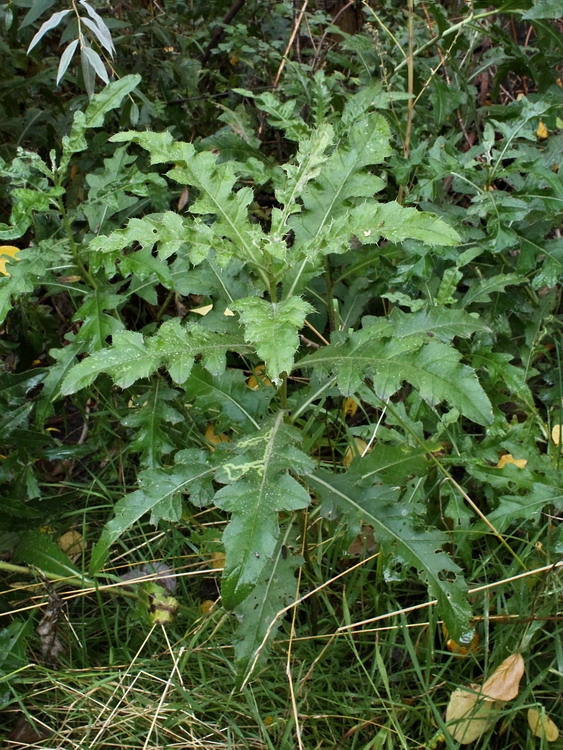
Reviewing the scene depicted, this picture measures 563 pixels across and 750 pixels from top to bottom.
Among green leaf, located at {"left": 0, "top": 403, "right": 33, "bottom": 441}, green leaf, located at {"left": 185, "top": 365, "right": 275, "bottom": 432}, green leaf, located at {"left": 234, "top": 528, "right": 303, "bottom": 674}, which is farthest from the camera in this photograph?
green leaf, located at {"left": 0, "top": 403, "right": 33, "bottom": 441}

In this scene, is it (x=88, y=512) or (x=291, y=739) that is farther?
(x=88, y=512)

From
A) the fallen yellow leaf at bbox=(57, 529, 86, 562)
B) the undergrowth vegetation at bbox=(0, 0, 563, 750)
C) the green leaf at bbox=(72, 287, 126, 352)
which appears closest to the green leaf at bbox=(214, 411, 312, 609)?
the undergrowth vegetation at bbox=(0, 0, 563, 750)

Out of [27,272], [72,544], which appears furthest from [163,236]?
[72,544]

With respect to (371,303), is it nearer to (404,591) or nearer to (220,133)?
(220,133)

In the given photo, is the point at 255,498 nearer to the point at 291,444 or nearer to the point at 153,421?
the point at 291,444

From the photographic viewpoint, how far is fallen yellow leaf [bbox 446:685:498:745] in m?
1.86

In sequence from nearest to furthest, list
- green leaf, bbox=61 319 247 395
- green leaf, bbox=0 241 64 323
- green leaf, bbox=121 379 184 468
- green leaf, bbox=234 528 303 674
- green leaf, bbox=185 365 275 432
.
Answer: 1. green leaf, bbox=61 319 247 395
2. green leaf, bbox=234 528 303 674
3. green leaf, bbox=185 365 275 432
4. green leaf, bbox=0 241 64 323
5. green leaf, bbox=121 379 184 468

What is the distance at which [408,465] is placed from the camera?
6.52 feet

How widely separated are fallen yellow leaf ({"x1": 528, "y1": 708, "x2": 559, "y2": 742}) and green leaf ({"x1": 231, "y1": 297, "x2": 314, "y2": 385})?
1.17m

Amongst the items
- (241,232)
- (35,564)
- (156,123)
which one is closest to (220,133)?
(156,123)

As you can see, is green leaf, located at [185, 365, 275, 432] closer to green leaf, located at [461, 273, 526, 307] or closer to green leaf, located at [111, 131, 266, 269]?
green leaf, located at [111, 131, 266, 269]

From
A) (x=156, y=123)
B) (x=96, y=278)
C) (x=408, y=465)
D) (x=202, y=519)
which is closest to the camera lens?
(x=408, y=465)

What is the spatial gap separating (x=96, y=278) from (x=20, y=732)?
4.70 feet

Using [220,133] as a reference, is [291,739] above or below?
below
